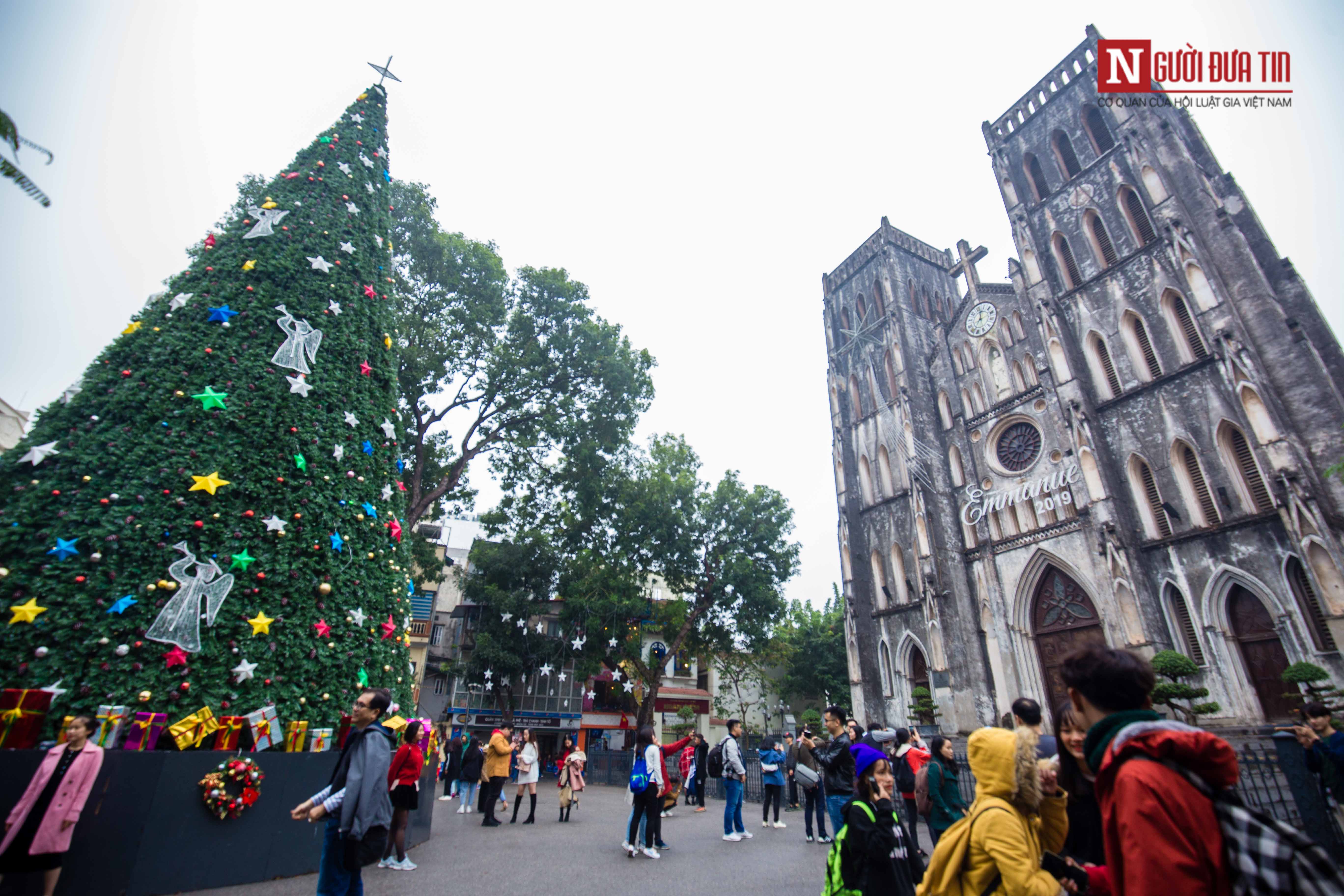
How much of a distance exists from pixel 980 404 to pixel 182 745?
24.1m

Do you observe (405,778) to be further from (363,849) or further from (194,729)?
(363,849)

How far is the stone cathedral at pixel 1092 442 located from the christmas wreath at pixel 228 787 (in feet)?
58.1

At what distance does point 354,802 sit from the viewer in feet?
12.2

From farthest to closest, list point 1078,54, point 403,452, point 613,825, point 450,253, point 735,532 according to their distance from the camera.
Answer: point 735,532, point 1078,54, point 450,253, point 613,825, point 403,452

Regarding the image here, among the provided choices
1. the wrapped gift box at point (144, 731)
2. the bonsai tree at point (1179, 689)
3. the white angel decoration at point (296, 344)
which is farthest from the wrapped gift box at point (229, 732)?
the bonsai tree at point (1179, 689)

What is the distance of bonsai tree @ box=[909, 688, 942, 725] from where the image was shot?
771 inches

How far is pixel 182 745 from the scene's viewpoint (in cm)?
550

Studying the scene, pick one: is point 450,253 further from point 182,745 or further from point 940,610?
point 940,610

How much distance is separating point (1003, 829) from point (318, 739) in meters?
6.73

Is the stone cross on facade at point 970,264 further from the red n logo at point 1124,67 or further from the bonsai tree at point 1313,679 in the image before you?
the bonsai tree at point 1313,679

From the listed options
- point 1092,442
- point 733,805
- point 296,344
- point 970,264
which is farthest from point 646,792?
point 970,264

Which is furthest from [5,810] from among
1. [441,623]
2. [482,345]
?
[441,623]

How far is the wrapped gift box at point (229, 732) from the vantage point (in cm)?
577

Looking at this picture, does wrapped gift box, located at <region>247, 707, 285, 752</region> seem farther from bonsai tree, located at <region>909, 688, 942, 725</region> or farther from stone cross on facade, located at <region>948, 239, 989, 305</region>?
stone cross on facade, located at <region>948, 239, 989, 305</region>
